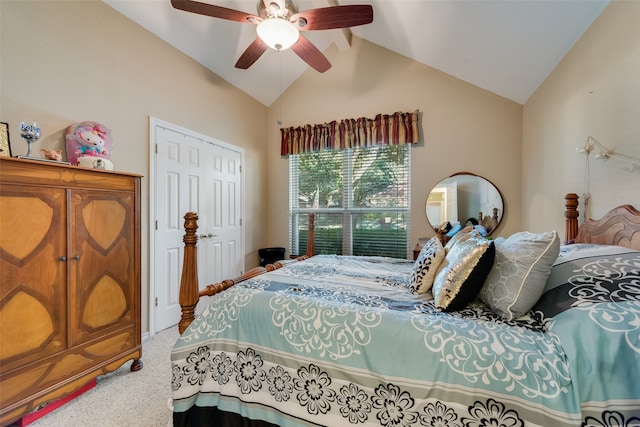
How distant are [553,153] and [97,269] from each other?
3711 millimetres

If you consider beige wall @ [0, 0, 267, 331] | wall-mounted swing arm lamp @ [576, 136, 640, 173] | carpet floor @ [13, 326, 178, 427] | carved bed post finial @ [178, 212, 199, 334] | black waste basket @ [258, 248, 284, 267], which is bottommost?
carpet floor @ [13, 326, 178, 427]

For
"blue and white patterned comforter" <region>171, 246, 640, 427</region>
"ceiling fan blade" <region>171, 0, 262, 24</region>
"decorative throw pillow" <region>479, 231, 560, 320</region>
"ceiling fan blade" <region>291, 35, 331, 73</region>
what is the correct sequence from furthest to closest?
"ceiling fan blade" <region>291, 35, 331, 73</region>
"ceiling fan blade" <region>171, 0, 262, 24</region>
"decorative throw pillow" <region>479, 231, 560, 320</region>
"blue and white patterned comforter" <region>171, 246, 640, 427</region>

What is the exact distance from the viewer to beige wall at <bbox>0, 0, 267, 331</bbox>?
170 cm

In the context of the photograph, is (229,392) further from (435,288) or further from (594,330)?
(594,330)

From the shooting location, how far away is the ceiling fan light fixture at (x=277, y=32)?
1895 millimetres

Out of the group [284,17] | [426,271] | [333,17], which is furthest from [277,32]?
[426,271]

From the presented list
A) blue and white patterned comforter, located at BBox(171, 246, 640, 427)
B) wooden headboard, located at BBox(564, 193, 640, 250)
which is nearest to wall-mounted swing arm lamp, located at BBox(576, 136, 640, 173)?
wooden headboard, located at BBox(564, 193, 640, 250)

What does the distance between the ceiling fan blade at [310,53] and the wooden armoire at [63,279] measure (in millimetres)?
1715

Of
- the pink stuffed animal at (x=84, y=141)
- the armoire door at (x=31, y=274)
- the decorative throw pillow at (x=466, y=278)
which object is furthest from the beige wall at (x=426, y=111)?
the armoire door at (x=31, y=274)

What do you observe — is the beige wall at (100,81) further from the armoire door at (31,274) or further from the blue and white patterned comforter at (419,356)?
the blue and white patterned comforter at (419,356)

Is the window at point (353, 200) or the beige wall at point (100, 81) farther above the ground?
the beige wall at point (100, 81)

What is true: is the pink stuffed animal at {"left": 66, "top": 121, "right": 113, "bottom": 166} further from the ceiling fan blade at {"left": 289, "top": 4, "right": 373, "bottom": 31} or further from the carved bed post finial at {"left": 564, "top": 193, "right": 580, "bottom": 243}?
the carved bed post finial at {"left": 564, "top": 193, "right": 580, "bottom": 243}

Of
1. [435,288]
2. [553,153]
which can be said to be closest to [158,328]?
[435,288]

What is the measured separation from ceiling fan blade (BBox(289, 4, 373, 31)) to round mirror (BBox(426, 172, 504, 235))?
2140 millimetres
